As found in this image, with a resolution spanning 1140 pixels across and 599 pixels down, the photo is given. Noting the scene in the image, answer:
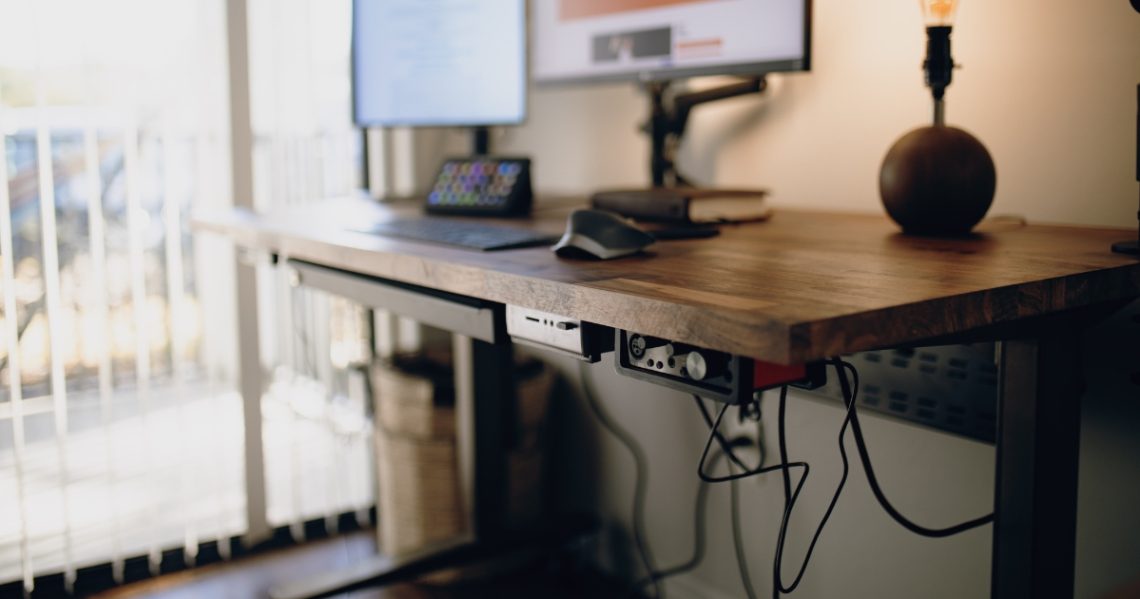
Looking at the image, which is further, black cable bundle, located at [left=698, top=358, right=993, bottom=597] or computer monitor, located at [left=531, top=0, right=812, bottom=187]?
computer monitor, located at [left=531, top=0, right=812, bottom=187]

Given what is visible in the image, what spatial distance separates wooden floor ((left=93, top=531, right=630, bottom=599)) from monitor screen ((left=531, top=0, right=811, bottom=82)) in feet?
3.58

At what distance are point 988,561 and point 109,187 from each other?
6.06 feet

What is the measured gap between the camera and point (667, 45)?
1762 mm

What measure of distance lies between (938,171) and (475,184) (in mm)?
816

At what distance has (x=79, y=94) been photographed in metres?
2.12

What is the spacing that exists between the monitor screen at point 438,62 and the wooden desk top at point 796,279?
54 centimetres

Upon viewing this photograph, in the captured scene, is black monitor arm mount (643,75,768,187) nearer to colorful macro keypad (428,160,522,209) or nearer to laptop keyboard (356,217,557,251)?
colorful macro keypad (428,160,522,209)

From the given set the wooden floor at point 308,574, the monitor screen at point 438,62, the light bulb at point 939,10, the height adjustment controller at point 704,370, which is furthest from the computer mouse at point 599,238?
the wooden floor at point 308,574

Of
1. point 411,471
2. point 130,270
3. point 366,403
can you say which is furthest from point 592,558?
point 130,270

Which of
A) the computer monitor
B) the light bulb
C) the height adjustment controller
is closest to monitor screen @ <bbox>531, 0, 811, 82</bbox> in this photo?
the computer monitor

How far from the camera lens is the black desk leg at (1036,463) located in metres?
1.07

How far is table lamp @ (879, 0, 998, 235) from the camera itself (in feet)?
4.27

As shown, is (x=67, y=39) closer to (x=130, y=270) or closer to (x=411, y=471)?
(x=130, y=270)

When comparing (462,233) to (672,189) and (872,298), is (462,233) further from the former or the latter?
(872,298)
